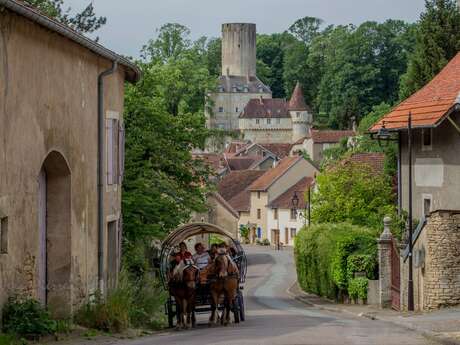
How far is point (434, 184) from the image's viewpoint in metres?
40.3

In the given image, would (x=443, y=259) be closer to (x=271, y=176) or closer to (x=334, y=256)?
(x=334, y=256)

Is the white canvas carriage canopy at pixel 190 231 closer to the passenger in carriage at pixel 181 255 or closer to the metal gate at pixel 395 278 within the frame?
the passenger in carriage at pixel 181 255

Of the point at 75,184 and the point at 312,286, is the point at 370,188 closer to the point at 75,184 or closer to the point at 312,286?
the point at 312,286

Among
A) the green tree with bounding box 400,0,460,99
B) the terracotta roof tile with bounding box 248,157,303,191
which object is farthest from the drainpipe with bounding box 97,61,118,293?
the terracotta roof tile with bounding box 248,157,303,191

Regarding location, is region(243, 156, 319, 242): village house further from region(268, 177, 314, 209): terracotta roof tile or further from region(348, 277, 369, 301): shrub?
region(348, 277, 369, 301): shrub

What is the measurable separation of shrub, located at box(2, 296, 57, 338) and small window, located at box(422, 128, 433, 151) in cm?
2241

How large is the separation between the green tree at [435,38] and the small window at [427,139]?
456 inches

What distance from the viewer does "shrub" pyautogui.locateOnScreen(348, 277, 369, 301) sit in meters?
40.2

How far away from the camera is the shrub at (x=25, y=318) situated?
19203 mm

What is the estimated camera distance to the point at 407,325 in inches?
1005

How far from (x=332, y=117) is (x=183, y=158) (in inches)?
5109

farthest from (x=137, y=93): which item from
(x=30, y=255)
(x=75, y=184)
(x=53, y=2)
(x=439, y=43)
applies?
(x=30, y=255)

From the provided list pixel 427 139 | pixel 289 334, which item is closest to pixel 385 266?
pixel 427 139

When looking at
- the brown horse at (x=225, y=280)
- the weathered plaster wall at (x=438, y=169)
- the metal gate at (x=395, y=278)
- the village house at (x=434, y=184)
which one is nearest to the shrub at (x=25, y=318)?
the brown horse at (x=225, y=280)
